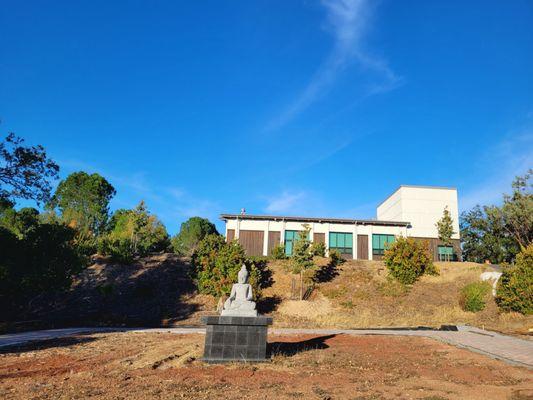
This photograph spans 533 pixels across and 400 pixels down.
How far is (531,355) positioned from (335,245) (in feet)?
101

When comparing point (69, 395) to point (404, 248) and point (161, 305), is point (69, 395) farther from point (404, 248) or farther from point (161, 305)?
point (404, 248)

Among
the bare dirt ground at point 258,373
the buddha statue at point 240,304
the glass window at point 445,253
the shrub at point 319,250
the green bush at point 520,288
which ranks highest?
the glass window at point 445,253

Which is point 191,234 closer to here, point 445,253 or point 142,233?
point 142,233

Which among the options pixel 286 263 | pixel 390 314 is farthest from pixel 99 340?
pixel 286 263

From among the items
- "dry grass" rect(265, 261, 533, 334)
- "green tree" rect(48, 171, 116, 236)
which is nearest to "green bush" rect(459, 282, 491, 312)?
"dry grass" rect(265, 261, 533, 334)

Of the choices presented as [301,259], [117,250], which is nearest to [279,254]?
[301,259]

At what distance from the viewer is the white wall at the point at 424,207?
43.9m

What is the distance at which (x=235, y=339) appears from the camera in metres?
10.3

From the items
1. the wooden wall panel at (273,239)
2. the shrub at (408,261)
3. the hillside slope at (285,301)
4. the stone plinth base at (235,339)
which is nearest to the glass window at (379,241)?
the hillside slope at (285,301)

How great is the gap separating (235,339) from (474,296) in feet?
69.2

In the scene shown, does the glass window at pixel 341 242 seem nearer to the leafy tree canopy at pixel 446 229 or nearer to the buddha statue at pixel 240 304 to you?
the leafy tree canopy at pixel 446 229

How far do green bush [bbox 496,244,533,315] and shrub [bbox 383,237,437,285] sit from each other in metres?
6.96

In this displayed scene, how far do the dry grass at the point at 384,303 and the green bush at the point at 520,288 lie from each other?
642 millimetres

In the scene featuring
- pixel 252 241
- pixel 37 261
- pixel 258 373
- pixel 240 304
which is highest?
pixel 252 241
